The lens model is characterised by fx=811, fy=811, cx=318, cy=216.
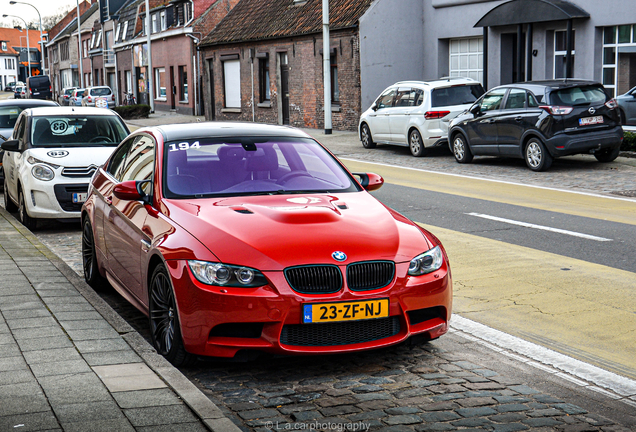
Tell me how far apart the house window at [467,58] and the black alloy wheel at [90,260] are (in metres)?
21.6

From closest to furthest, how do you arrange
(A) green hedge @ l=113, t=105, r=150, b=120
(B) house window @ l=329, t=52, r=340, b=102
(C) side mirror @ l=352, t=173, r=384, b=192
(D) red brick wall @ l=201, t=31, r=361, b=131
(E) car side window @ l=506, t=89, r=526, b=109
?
(C) side mirror @ l=352, t=173, r=384, b=192
(E) car side window @ l=506, t=89, r=526, b=109
(D) red brick wall @ l=201, t=31, r=361, b=131
(B) house window @ l=329, t=52, r=340, b=102
(A) green hedge @ l=113, t=105, r=150, b=120

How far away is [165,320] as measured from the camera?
5219mm

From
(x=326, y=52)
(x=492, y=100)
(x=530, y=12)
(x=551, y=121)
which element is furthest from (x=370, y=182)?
(x=326, y=52)

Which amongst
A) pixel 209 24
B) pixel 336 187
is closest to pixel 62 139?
pixel 336 187

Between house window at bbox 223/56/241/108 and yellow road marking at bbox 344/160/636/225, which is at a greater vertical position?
house window at bbox 223/56/241/108

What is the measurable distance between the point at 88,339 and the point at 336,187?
2.05 m

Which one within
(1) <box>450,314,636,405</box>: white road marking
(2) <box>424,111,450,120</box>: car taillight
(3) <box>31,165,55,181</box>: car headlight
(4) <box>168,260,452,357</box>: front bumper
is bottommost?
(1) <box>450,314,636,405</box>: white road marking

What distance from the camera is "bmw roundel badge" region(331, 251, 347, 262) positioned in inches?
186

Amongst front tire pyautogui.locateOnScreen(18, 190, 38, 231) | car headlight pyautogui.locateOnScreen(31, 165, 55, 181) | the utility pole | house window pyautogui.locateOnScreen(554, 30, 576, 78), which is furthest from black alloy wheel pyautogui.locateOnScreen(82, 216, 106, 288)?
the utility pole

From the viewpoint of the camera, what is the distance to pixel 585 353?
5379 mm

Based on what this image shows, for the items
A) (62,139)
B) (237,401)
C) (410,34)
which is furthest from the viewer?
(410,34)

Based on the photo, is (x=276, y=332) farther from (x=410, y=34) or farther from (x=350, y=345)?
(x=410, y=34)

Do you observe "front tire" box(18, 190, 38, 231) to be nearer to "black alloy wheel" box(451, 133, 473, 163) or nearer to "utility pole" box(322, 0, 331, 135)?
"black alloy wheel" box(451, 133, 473, 163)

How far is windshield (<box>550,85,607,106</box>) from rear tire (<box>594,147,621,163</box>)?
149 cm
